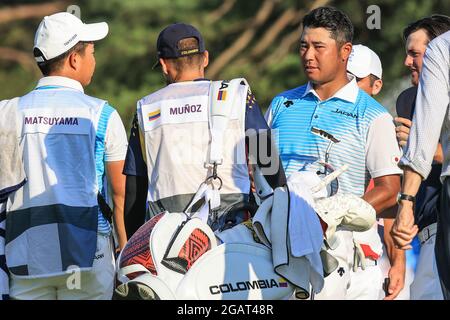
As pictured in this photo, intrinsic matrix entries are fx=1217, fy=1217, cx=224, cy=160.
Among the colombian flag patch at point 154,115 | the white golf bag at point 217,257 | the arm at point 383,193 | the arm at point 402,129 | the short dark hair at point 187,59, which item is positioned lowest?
the arm at point 383,193

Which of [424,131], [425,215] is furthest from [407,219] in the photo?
[425,215]

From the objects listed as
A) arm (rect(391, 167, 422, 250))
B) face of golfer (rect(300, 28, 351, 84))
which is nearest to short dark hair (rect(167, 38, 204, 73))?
face of golfer (rect(300, 28, 351, 84))

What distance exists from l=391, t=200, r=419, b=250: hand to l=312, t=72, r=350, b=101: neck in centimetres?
209

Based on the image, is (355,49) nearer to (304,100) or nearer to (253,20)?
(304,100)

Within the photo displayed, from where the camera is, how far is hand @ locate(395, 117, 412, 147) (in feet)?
21.6

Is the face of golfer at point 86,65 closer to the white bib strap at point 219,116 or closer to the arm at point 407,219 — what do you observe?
the white bib strap at point 219,116

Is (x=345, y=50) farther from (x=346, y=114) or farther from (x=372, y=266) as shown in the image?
(x=372, y=266)

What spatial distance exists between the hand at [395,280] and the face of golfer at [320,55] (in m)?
1.17

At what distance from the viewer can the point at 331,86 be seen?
6828mm

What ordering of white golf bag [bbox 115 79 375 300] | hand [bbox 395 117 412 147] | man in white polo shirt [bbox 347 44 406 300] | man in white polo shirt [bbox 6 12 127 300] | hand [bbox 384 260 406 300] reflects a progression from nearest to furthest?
1. white golf bag [bbox 115 79 375 300]
2. man in white polo shirt [bbox 6 12 127 300]
3. hand [bbox 395 117 412 147]
4. man in white polo shirt [bbox 347 44 406 300]
5. hand [bbox 384 260 406 300]

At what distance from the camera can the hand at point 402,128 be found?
6.59 meters

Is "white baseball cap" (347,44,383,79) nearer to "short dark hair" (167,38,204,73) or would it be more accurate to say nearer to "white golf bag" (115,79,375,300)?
"short dark hair" (167,38,204,73)

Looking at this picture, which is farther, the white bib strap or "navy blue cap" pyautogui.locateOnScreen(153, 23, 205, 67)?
"navy blue cap" pyautogui.locateOnScreen(153, 23, 205, 67)

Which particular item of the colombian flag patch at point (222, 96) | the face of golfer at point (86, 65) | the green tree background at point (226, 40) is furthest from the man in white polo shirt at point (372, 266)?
the green tree background at point (226, 40)
